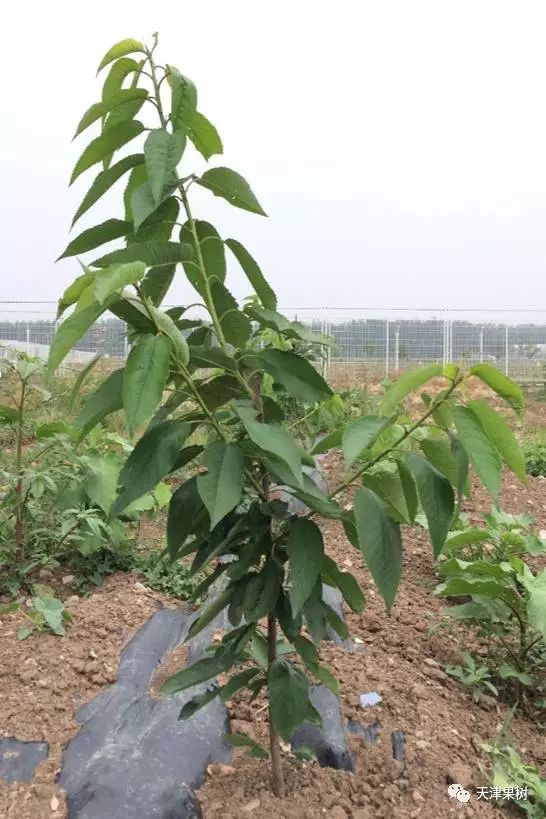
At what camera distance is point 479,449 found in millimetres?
1091

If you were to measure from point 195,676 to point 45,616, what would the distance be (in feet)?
3.93

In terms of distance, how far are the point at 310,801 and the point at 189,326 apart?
118 centimetres

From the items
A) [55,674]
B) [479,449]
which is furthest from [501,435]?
[55,674]

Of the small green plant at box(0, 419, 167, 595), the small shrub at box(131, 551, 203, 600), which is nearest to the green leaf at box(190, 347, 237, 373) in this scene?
the small green plant at box(0, 419, 167, 595)

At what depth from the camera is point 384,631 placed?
2641 millimetres

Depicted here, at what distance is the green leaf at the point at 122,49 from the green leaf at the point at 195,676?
3.91 feet

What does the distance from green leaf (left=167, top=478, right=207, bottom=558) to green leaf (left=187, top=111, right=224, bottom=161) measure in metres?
0.61

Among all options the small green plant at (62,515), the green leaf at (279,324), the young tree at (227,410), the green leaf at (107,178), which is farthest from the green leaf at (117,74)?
the small green plant at (62,515)

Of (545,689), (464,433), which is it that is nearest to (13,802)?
(464,433)

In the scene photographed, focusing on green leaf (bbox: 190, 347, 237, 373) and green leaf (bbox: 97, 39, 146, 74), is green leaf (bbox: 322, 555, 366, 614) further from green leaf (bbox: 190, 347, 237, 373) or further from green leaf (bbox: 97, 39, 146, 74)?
green leaf (bbox: 97, 39, 146, 74)

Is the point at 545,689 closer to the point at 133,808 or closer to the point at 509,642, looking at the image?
the point at 509,642

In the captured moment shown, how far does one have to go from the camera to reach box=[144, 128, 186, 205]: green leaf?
41.0 inches

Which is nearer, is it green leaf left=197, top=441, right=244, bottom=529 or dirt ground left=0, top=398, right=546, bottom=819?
green leaf left=197, top=441, right=244, bottom=529

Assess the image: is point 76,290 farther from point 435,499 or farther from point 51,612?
point 51,612
